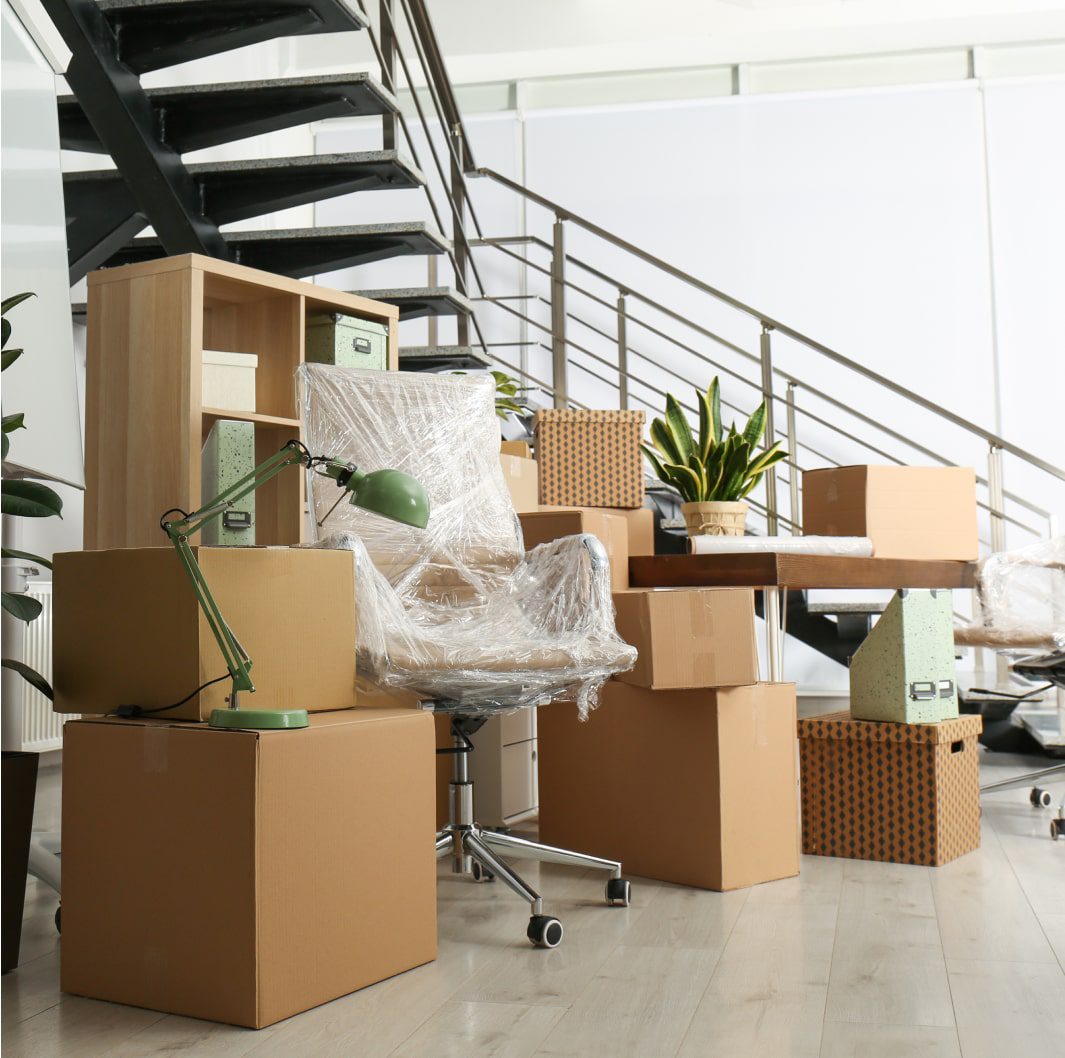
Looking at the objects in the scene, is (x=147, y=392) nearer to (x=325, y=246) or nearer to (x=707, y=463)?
(x=325, y=246)

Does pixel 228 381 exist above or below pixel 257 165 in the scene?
below

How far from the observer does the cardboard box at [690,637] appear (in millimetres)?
2137

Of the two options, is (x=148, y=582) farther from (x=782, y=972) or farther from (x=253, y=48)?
(x=253, y=48)

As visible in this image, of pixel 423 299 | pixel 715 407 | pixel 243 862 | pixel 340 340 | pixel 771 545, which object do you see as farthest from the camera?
pixel 715 407

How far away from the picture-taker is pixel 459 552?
7.58 ft

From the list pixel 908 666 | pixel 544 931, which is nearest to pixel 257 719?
pixel 544 931

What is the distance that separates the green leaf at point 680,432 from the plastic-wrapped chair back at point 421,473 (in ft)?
3.26

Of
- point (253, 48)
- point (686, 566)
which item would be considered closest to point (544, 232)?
point (253, 48)

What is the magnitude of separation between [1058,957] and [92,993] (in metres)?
1.39

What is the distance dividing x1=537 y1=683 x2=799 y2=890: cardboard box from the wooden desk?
18 centimetres

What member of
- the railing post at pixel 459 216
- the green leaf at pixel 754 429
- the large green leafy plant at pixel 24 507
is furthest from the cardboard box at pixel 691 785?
the railing post at pixel 459 216

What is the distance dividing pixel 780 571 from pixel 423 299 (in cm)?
138

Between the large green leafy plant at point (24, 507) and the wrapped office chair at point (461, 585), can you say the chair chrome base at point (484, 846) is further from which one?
the large green leafy plant at point (24, 507)

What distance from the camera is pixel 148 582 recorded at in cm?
167
